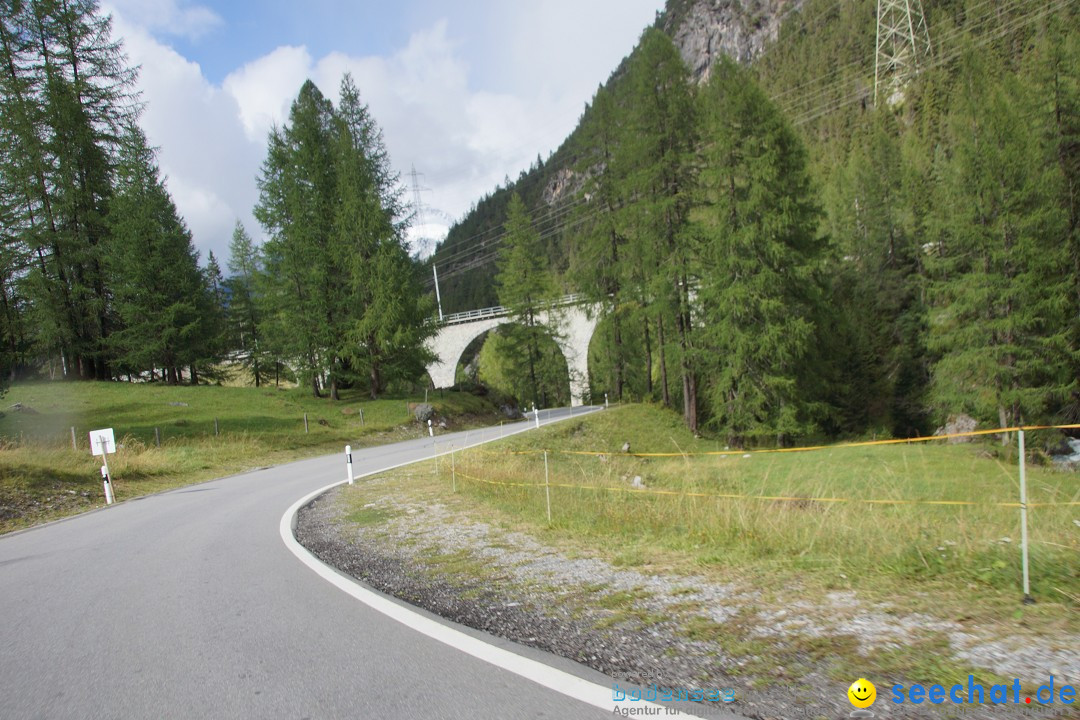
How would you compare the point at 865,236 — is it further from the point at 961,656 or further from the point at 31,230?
the point at 31,230

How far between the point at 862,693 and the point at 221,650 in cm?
377

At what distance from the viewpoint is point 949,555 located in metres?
4.82

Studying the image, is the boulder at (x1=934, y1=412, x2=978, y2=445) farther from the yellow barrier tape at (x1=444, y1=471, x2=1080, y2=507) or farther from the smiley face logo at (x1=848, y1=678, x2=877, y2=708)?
the smiley face logo at (x1=848, y1=678, x2=877, y2=708)

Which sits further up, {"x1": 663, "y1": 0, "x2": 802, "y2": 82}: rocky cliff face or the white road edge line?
{"x1": 663, "y1": 0, "x2": 802, "y2": 82}: rocky cliff face

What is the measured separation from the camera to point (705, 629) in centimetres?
368

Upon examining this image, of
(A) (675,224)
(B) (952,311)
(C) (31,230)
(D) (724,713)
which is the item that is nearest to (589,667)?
(D) (724,713)

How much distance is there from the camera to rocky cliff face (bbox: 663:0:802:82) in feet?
487

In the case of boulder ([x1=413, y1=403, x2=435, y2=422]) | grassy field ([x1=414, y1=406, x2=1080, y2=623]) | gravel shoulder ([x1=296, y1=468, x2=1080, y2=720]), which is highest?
gravel shoulder ([x1=296, y1=468, x2=1080, y2=720])

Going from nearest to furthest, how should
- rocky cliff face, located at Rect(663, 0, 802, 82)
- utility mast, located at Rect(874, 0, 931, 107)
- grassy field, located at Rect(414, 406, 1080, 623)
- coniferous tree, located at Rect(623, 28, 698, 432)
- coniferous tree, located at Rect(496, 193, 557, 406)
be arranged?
1. grassy field, located at Rect(414, 406, 1080, 623)
2. coniferous tree, located at Rect(623, 28, 698, 432)
3. coniferous tree, located at Rect(496, 193, 557, 406)
4. utility mast, located at Rect(874, 0, 931, 107)
5. rocky cliff face, located at Rect(663, 0, 802, 82)

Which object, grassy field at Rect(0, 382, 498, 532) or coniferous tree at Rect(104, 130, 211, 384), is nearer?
grassy field at Rect(0, 382, 498, 532)

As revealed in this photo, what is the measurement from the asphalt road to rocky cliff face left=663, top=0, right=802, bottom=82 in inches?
5945

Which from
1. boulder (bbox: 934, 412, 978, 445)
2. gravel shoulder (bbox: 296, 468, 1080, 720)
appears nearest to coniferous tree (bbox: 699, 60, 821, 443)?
boulder (bbox: 934, 412, 978, 445)

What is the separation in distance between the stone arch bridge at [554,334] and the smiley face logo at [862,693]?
119 feet

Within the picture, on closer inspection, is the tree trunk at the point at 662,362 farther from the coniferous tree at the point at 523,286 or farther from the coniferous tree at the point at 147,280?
the coniferous tree at the point at 147,280
